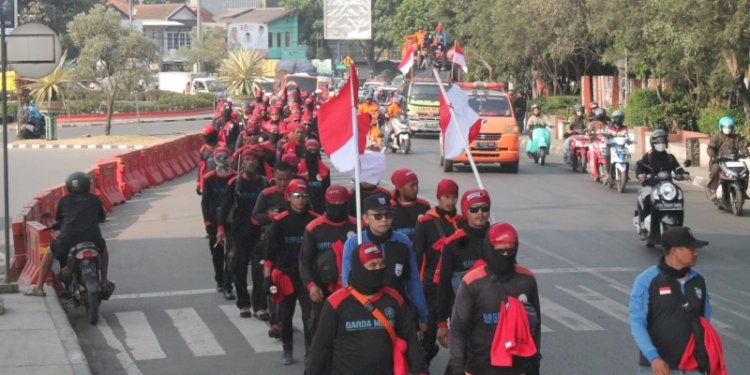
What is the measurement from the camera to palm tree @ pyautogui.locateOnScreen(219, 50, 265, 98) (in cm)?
5744

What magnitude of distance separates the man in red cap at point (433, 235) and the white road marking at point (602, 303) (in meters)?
3.03

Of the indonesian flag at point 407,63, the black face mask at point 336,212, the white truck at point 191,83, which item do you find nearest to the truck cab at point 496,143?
the indonesian flag at point 407,63

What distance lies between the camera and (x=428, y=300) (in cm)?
945

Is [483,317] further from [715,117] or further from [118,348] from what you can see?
[715,117]

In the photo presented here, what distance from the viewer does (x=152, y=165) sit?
2727cm

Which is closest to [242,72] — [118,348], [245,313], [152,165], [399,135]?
[399,135]

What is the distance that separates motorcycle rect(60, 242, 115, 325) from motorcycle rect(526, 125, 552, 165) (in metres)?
20.9

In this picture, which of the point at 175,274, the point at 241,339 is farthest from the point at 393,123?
the point at 241,339

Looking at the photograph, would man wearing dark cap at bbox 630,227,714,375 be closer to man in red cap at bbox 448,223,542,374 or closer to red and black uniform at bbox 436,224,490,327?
man in red cap at bbox 448,223,542,374

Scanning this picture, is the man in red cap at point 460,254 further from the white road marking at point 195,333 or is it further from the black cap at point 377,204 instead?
the white road marking at point 195,333

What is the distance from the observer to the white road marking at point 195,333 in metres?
10.8

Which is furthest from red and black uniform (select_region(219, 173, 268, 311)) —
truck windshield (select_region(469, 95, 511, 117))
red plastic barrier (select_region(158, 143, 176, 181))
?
truck windshield (select_region(469, 95, 511, 117))

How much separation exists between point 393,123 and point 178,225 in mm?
16777

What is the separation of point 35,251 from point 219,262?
6.38 ft
